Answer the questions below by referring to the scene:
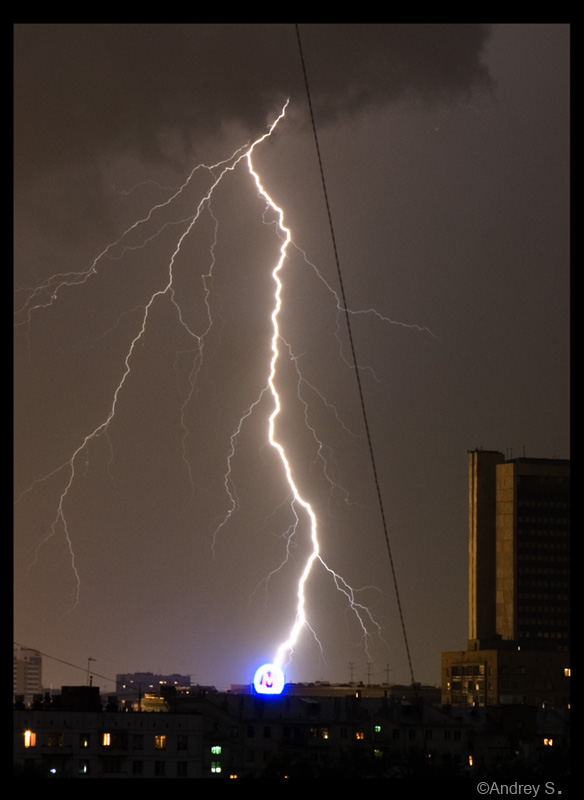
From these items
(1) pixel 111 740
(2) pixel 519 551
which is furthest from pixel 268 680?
(2) pixel 519 551

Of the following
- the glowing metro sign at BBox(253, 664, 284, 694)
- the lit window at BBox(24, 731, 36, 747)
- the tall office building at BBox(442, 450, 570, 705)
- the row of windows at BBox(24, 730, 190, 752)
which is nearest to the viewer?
the lit window at BBox(24, 731, 36, 747)

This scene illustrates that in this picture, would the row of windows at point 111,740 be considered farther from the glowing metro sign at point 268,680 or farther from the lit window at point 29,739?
the glowing metro sign at point 268,680

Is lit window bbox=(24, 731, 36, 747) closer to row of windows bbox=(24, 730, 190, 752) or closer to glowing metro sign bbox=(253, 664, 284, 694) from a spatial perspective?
row of windows bbox=(24, 730, 190, 752)

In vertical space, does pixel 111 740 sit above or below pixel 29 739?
below

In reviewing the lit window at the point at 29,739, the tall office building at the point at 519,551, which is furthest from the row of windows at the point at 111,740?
the tall office building at the point at 519,551

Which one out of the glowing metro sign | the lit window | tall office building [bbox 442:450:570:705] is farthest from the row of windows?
tall office building [bbox 442:450:570:705]

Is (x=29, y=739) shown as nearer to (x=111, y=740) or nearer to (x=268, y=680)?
(x=111, y=740)

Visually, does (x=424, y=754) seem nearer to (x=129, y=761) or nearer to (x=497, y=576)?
(x=129, y=761)
